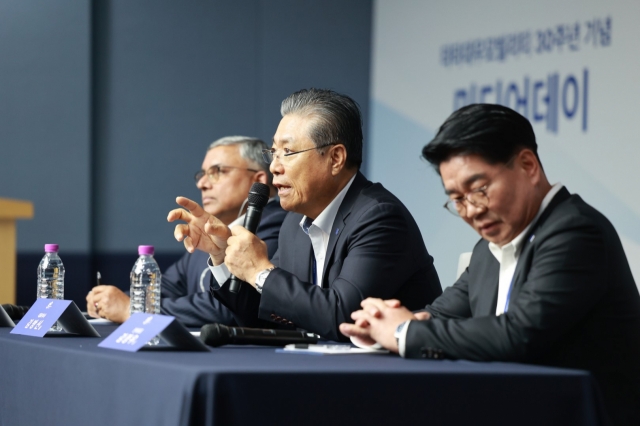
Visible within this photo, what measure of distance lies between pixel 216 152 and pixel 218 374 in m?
2.57

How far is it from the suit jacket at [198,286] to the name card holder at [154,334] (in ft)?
3.35

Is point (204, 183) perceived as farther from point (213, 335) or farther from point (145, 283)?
point (213, 335)

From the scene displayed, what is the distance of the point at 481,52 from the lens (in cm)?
516

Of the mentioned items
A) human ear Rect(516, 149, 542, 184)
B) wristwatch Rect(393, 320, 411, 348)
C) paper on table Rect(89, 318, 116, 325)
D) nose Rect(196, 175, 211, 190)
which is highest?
human ear Rect(516, 149, 542, 184)

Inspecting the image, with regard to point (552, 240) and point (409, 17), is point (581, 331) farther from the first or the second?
point (409, 17)

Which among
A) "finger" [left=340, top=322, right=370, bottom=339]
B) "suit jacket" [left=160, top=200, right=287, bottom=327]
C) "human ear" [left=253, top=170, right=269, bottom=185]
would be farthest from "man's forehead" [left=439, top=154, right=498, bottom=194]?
"human ear" [left=253, top=170, right=269, bottom=185]

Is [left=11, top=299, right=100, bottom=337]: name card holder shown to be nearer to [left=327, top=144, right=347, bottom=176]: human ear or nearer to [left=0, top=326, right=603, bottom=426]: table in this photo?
[left=0, top=326, right=603, bottom=426]: table

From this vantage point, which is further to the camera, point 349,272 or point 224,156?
point 224,156

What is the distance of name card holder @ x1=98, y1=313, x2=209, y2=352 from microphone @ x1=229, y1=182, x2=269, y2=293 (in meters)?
0.73

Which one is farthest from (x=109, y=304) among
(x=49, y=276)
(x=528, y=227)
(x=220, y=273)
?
(x=528, y=227)

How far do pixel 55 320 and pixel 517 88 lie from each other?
134 inches

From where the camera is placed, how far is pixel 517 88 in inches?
191

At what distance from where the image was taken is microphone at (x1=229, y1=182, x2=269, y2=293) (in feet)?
8.29

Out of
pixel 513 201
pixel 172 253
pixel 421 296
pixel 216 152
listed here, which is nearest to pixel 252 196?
pixel 421 296
